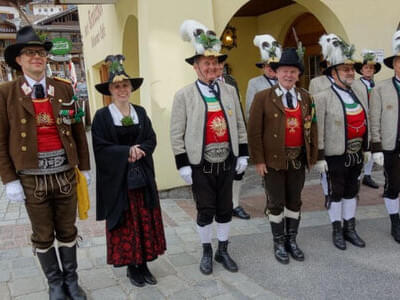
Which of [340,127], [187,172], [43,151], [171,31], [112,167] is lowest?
[187,172]

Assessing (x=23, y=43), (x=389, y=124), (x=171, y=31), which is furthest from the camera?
(x=171, y=31)

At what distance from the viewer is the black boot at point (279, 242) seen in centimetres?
388

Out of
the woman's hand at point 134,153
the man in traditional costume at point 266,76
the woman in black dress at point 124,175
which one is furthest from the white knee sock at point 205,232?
the man in traditional costume at point 266,76

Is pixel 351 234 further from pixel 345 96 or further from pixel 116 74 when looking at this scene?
pixel 116 74

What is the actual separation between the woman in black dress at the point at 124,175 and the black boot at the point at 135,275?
0.04 feet

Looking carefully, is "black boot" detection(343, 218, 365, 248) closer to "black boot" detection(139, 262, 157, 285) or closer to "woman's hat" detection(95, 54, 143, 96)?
"black boot" detection(139, 262, 157, 285)

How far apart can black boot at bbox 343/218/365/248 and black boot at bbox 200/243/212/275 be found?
1667 mm

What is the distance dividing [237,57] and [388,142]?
6.68 m

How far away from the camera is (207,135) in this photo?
351 cm

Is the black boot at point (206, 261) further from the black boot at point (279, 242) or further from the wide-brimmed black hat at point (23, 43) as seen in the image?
the wide-brimmed black hat at point (23, 43)

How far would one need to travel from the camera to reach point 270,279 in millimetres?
3529

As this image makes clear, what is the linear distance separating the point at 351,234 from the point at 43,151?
3.38 metres

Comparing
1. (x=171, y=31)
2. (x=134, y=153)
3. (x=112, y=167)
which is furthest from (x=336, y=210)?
(x=171, y=31)

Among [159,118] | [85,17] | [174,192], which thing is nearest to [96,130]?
[159,118]
